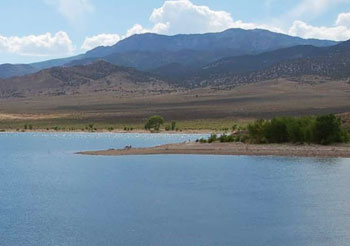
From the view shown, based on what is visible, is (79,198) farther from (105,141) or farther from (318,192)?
(105,141)

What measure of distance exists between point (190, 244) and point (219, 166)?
1069 inches

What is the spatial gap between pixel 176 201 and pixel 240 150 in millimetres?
27855

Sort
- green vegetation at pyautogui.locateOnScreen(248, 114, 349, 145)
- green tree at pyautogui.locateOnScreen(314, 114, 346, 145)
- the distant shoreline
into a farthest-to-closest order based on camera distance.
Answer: green vegetation at pyautogui.locateOnScreen(248, 114, 349, 145) → green tree at pyautogui.locateOnScreen(314, 114, 346, 145) → the distant shoreline

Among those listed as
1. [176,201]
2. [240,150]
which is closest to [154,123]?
[240,150]

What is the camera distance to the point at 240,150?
6569cm

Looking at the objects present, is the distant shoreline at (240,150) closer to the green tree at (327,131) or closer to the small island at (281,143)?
the small island at (281,143)

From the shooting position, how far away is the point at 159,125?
360ft

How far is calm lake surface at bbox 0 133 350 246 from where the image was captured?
3011 cm

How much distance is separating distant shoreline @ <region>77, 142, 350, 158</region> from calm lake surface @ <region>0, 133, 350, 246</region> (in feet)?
9.66

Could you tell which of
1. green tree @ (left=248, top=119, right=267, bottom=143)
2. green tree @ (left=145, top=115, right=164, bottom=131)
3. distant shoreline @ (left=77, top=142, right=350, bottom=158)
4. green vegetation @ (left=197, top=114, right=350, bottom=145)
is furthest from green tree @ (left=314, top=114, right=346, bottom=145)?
green tree @ (left=145, top=115, right=164, bottom=131)

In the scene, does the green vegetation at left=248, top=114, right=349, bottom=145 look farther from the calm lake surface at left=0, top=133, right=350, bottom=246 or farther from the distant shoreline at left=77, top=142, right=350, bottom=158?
the calm lake surface at left=0, top=133, right=350, bottom=246

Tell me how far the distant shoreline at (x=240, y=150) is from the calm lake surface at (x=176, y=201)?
2.94m

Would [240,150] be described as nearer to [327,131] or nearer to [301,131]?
[301,131]

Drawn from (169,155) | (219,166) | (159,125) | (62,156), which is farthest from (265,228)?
(159,125)
